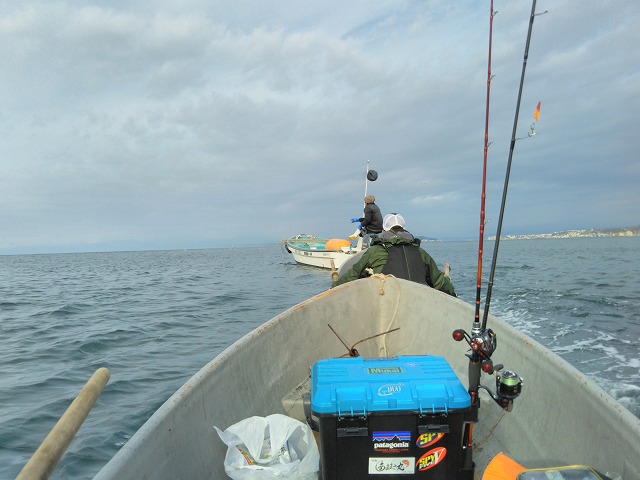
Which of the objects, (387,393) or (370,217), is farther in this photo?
(370,217)

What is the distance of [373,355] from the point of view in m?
5.18

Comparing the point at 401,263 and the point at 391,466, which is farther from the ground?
the point at 401,263

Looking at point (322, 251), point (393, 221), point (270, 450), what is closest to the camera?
point (270, 450)

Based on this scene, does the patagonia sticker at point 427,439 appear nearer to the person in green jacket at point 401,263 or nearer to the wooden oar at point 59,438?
the wooden oar at point 59,438

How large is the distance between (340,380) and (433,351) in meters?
2.79

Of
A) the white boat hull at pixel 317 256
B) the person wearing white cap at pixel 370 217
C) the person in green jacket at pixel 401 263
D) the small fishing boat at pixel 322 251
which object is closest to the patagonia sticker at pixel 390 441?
the person in green jacket at pixel 401 263

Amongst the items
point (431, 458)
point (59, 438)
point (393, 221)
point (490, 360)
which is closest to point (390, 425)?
point (431, 458)

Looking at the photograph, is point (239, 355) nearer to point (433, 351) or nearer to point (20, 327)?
point (433, 351)

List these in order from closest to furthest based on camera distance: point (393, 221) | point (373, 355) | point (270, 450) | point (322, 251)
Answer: point (270, 450) → point (373, 355) → point (393, 221) → point (322, 251)

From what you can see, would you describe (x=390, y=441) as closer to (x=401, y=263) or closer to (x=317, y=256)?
(x=401, y=263)

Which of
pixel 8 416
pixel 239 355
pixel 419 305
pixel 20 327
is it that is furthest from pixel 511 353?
pixel 20 327

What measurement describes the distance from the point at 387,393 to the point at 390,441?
0.25 metres

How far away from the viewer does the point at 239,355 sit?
10.6 feet

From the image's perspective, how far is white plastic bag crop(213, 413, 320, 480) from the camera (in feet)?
7.84
